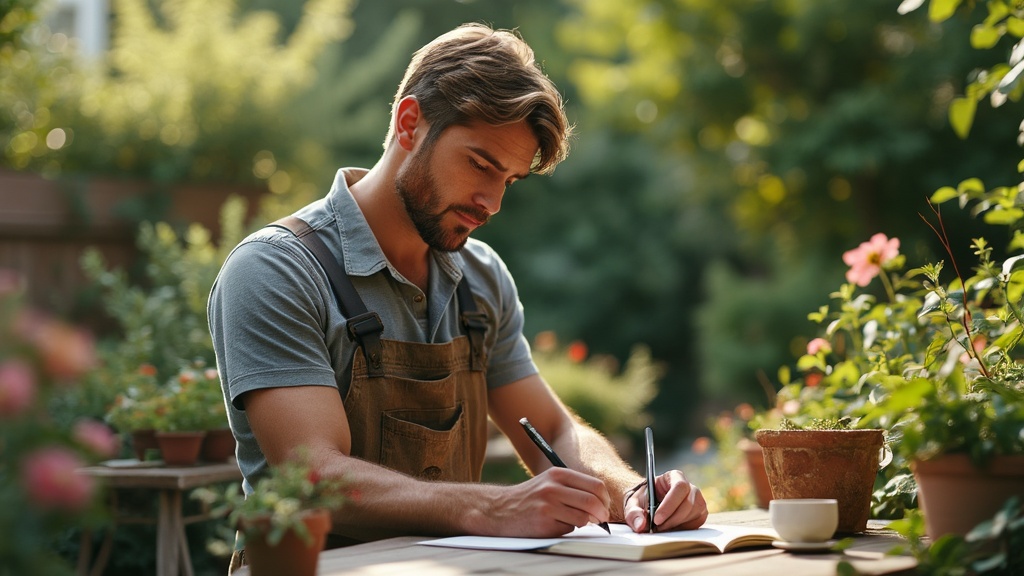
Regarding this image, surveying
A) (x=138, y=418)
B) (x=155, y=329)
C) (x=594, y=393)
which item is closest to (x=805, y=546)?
(x=138, y=418)

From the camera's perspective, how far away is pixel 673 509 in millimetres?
1893

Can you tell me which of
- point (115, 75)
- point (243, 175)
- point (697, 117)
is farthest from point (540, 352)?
point (115, 75)

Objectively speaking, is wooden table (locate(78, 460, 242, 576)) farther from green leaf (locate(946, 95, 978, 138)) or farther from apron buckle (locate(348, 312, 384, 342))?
green leaf (locate(946, 95, 978, 138))

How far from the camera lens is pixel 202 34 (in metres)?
5.84

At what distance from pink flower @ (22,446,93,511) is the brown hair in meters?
1.46

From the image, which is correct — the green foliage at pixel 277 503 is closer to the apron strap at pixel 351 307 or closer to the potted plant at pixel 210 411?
the apron strap at pixel 351 307

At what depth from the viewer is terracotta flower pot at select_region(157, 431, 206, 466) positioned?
3242 millimetres

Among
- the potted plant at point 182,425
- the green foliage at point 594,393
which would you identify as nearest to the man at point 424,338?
the potted plant at point 182,425

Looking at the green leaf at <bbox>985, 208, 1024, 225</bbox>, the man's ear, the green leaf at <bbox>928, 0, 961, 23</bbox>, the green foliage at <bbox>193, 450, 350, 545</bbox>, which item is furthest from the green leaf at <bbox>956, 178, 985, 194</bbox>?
the green foliage at <bbox>193, 450, 350, 545</bbox>

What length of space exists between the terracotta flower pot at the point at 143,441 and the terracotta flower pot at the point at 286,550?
6.94 feet

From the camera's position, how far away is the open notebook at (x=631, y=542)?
61.9 inches

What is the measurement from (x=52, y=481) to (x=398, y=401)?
4.13ft

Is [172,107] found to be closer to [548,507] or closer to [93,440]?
[548,507]

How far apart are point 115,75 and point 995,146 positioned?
6.81 metres
